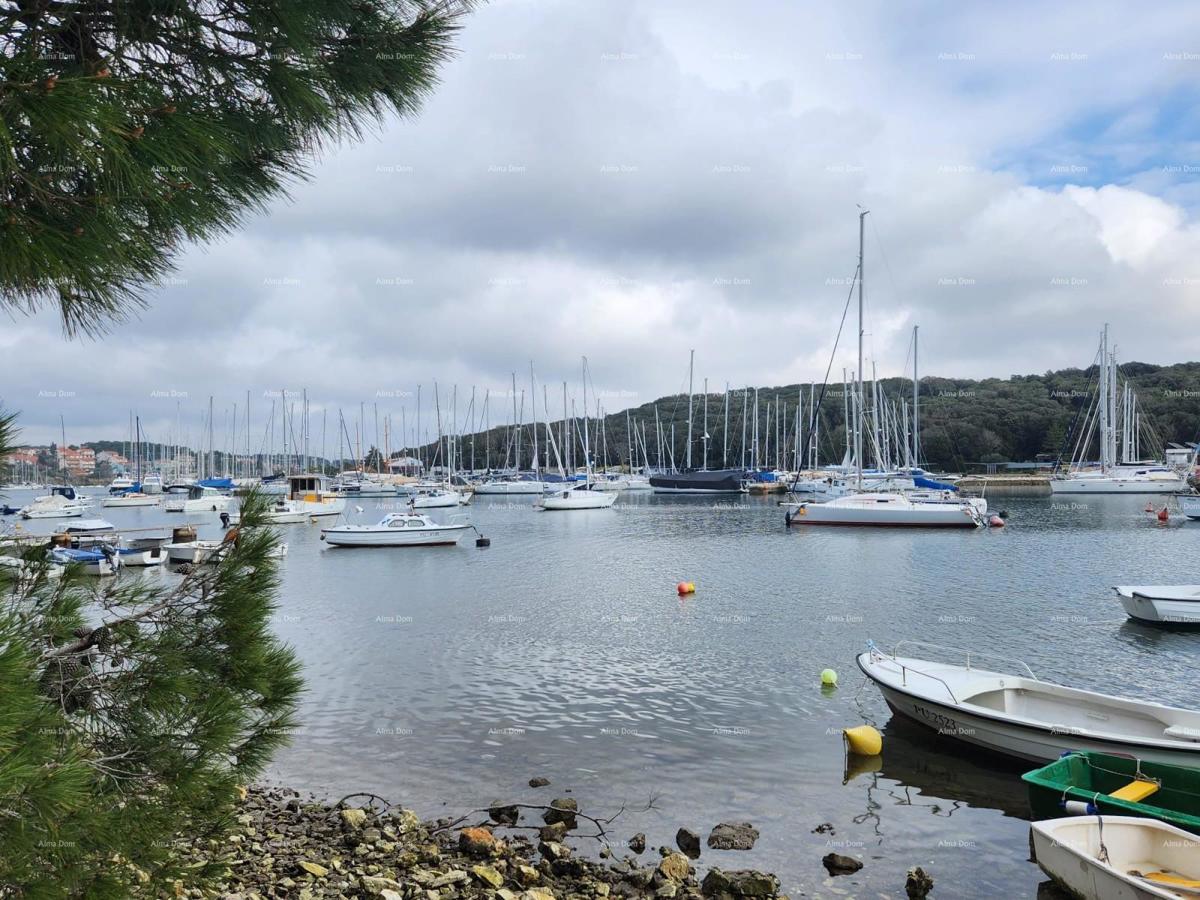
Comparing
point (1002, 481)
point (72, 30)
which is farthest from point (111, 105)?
point (1002, 481)

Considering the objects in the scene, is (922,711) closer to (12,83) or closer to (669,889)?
(669,889)

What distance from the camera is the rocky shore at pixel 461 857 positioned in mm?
7488

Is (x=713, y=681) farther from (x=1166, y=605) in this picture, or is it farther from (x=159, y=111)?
(x=159, y=111)

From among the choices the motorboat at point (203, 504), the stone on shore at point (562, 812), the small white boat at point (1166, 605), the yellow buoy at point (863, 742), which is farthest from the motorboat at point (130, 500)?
the yellow buoy at point (863, 742)

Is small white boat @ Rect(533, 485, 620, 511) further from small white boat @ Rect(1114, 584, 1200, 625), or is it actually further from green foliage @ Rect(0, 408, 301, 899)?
green foliage @ Rect(0, 408, 301, 899)

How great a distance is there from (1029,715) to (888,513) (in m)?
39.8

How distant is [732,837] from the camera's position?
9.48 m

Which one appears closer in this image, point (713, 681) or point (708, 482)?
point (713, 681)

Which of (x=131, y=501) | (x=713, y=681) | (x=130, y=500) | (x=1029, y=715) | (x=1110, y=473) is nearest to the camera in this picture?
(x=1029, y=715)

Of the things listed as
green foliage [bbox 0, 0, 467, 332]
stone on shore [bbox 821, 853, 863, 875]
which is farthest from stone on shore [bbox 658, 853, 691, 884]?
green foliage [bbox 0, 0, 467, 332]

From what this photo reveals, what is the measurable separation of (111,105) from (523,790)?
1016cm

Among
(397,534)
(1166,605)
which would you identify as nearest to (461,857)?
(1166,605)

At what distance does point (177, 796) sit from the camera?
13.1 ft

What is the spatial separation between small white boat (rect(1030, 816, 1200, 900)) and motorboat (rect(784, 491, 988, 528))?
143 ft
